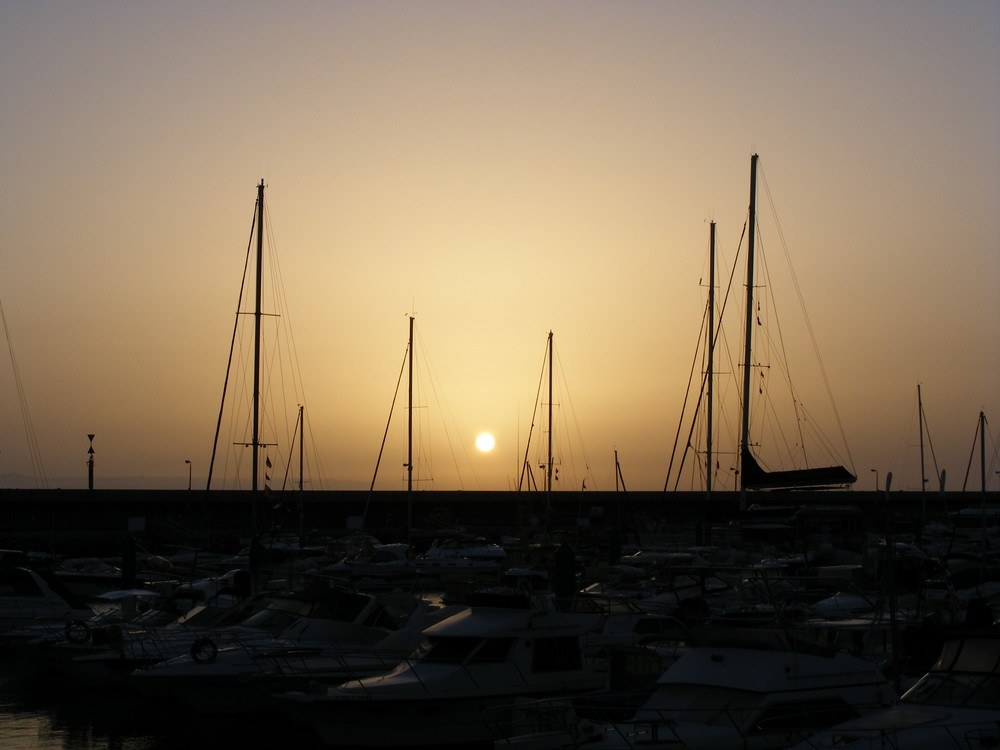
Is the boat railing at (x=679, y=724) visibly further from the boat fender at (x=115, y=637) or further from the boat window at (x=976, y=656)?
the boat fender at (x=115, y=637)

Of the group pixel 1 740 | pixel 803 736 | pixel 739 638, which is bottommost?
pixel 1 740

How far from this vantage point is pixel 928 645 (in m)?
19.0

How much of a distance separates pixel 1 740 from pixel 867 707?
14960 mm

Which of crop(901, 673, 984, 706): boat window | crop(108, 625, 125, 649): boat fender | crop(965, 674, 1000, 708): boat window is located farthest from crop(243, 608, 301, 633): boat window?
crop(965, 674, 1000, 708): boat window

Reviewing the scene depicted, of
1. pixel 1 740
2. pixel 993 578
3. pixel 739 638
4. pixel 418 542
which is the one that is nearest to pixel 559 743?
pixel 739 638

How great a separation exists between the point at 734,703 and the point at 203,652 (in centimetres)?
1084

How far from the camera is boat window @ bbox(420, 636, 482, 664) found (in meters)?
18.4

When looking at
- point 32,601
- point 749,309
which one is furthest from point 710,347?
point 32,601

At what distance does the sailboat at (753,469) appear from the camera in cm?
3061

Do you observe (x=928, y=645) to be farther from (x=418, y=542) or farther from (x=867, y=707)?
(x=418, y=542)

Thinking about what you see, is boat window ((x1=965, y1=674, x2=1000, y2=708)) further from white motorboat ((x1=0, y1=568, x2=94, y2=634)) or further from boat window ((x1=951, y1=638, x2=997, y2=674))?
white motorboat ((x1=0, y1=568, x2=94, y2=634))

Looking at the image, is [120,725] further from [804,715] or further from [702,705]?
[804,715]

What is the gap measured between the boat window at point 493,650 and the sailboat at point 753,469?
14.8 meters

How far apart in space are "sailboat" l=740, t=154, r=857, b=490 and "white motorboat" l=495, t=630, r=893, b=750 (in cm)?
1573
